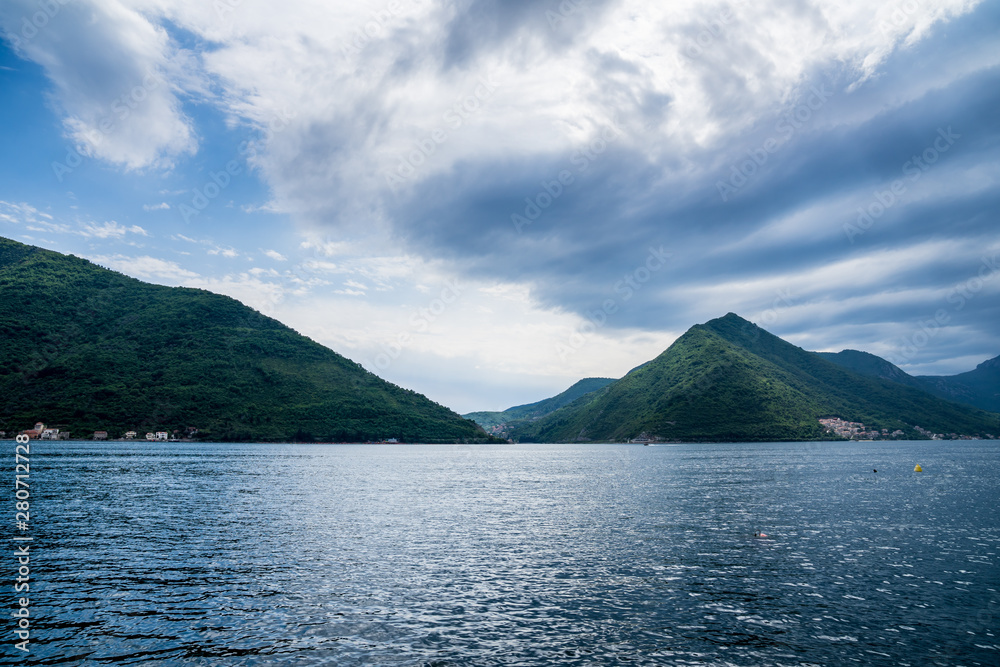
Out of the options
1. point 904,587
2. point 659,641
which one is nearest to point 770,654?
point 659,641

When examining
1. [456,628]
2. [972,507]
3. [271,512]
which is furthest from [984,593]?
[271,512]

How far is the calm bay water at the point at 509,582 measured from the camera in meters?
23.2

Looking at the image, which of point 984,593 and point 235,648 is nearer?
point 235,648

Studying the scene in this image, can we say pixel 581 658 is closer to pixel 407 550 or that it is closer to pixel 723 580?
pixel 723 580

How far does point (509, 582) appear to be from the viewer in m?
34.1

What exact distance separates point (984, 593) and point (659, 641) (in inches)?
873

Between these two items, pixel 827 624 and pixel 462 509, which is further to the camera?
pixel 462 509

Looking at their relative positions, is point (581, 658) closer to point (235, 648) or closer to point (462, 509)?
point (235, 648)

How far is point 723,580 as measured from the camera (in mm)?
34812

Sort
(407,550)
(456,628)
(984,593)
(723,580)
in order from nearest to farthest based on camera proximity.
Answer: (456,628), (984,593), (723,580), (407,550)

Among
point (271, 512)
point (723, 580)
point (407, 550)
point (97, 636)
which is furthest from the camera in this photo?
point (271, 512)

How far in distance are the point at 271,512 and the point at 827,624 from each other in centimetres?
5712

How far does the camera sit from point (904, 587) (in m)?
32.4

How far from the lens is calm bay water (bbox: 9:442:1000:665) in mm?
23203
